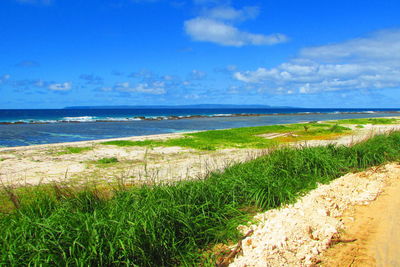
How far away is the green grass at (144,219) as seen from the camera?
3594mm

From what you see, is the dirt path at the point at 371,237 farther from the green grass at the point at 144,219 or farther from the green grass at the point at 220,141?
the green grass at the point at 220,141

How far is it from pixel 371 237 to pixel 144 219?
3.20 m

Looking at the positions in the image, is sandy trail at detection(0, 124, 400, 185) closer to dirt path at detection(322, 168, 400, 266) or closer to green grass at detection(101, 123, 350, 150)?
green grass at detection(101, 123, 350, 150)

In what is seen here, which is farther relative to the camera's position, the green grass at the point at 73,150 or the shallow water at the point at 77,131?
the shallow water at the point at 77,131

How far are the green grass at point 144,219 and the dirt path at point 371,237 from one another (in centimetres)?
113

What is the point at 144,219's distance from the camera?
4.24 metres

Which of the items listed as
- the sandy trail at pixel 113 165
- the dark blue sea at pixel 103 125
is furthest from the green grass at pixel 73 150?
the dark blue sea at pixel 103 125

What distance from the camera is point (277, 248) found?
13.6 feet

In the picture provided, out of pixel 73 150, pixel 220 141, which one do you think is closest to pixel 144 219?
pixel 73 150

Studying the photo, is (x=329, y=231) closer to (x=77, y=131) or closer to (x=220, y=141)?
(x=220, y=141)

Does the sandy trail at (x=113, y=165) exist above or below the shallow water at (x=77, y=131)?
below

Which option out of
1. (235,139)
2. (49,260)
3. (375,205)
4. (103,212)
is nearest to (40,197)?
(103,212)

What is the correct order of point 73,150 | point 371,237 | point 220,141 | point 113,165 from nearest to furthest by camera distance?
point 371,237 < point 113,165 < point 73,150 < point 220,141

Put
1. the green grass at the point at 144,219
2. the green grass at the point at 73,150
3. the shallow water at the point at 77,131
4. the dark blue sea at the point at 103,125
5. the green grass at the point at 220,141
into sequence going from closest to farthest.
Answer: the green grass at the point at 144,219 < the green grass at the point at 73,150 < the green grass at the point at 220,141 < the shallow water at the point at 77,131 < the dark blue sea at the point at 103,125
